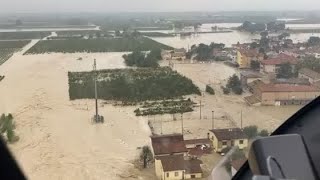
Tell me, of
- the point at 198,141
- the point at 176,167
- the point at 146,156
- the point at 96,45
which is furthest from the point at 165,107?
the point at 96,45

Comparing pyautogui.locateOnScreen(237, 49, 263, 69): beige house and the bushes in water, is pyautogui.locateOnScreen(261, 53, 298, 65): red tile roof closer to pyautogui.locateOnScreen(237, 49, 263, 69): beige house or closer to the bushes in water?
pyautogui.locateOnScreen(237, 49, 263, 69): beige house

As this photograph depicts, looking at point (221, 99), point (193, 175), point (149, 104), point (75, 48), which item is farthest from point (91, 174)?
point (75, 48)

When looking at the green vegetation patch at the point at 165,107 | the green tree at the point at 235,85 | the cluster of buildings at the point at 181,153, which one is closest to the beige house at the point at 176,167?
the cluster of buildings at the point at 181,153

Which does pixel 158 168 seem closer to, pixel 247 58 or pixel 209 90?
pixel 209 90

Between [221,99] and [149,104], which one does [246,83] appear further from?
[149,104]

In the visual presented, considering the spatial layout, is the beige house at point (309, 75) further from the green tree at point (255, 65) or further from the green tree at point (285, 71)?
the green tree at point (255, 65)

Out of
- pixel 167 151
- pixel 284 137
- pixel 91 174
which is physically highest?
pixel 284 137
